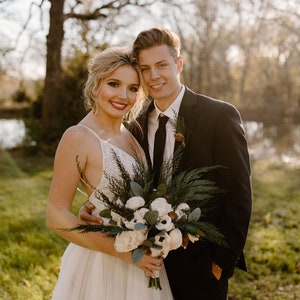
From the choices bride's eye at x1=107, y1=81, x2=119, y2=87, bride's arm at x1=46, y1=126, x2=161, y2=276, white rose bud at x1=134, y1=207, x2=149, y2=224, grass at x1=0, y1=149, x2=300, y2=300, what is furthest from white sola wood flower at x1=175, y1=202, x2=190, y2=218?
grass at x1=0, y1=149, x2=300, y2=300

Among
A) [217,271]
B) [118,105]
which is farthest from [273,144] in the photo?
[118,105]

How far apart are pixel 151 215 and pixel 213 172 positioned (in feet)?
3.21

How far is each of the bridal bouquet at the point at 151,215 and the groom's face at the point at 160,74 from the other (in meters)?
1.00

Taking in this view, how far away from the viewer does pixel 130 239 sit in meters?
2.10

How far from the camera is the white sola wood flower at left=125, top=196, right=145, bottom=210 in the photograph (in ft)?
6.89

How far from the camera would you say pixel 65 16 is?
1274cm

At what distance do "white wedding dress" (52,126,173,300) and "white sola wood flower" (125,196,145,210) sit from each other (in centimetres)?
48

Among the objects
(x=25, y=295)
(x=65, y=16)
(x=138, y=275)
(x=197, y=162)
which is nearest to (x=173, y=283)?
(x=138, y=275)

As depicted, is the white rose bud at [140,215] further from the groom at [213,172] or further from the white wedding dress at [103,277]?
the groom at [213,172]

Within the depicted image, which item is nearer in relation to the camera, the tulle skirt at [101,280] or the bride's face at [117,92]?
the tulle skirt at [101,280]

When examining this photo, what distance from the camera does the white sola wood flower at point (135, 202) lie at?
2102 millimetres

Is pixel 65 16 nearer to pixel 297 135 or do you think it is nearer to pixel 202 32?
pixel 297 135

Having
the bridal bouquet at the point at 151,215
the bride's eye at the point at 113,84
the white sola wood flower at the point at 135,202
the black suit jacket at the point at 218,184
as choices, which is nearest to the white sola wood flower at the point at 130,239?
the bridal bouquet at the point at 151,215

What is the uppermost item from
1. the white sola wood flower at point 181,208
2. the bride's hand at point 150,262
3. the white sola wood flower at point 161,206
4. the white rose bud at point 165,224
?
the white sola wood flower at point 161,206
